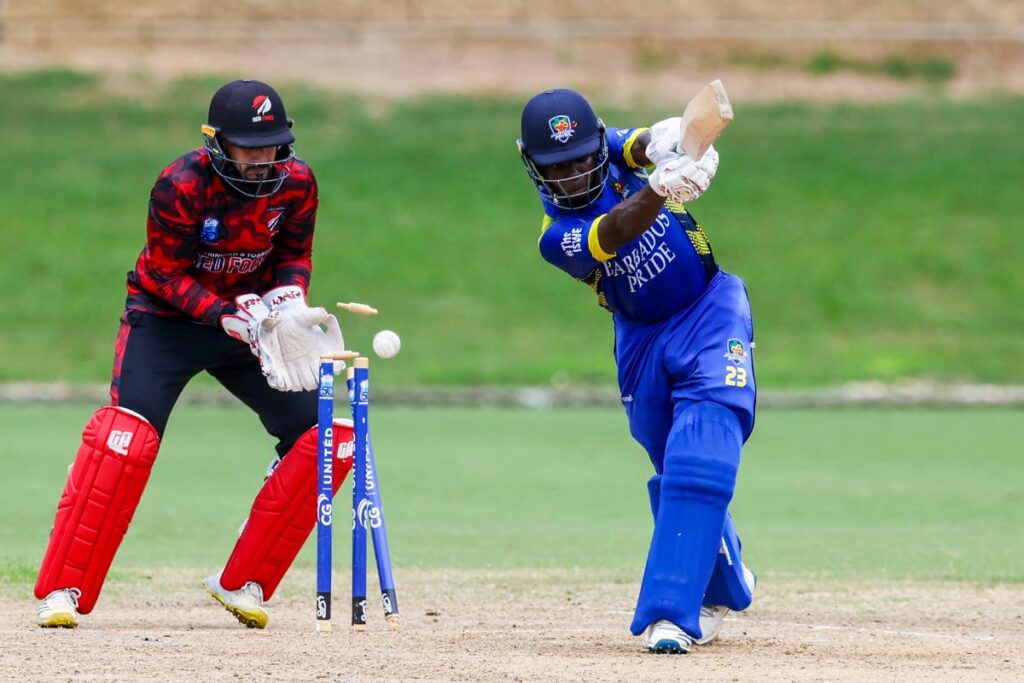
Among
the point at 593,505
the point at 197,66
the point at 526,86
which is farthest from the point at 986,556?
the point at 197,66

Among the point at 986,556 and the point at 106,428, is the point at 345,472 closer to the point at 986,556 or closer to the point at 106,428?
the point at 106,428

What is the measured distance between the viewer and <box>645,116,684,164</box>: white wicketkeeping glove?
21.9 ft

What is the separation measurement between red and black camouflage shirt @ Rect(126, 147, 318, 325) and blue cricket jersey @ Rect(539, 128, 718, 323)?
3.99 feet

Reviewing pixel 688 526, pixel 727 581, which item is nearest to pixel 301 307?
pixel 688 526

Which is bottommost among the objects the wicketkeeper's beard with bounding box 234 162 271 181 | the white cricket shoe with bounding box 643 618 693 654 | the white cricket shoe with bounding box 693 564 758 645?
the white cricket shoe with bounding box 643 618 693 654

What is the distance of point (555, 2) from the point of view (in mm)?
38250

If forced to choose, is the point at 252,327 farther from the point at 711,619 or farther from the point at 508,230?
the point at 508,230

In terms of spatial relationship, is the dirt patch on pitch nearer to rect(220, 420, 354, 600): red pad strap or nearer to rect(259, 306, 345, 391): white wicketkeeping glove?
rect(220, 420, 354, 600): red pad strap

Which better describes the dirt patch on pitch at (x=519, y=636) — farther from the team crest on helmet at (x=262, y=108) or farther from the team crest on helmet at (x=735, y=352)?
the team crest on helmet at (x=262, y=108)

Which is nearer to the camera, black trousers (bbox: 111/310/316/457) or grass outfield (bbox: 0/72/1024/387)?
black trousers (bbox: 111/310/316/457)

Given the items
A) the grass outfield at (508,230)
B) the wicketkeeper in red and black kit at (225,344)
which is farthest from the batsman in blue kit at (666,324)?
the grass outfield at (508,230)

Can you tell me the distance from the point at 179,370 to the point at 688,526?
2.38 metres

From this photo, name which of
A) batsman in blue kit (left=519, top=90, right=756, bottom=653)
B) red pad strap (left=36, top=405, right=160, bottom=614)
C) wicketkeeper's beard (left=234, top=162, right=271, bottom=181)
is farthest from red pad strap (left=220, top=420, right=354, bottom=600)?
batsman in blue kit (left=519, top=90, right=756, bottom=653)

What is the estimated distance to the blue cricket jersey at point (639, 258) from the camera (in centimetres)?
703
